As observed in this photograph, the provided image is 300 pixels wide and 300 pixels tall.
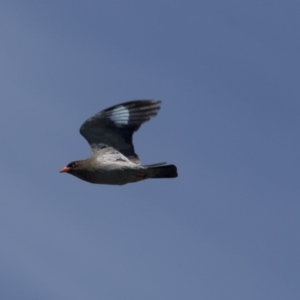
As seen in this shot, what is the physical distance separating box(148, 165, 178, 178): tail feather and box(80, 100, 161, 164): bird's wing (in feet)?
3.90

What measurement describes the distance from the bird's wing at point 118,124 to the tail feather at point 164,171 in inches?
46.8

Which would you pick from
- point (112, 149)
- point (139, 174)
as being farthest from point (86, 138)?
point (139, 174)

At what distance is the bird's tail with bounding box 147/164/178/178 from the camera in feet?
67.4

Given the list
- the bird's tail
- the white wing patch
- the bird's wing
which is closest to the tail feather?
the bird's tail

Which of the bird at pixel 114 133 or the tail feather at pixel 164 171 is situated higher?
the bird at pixel 114 133

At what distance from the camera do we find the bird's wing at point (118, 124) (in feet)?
71.2

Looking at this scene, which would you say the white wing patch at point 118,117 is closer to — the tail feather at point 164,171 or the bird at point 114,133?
the bird at point 114,133

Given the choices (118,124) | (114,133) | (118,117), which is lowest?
(114,133)

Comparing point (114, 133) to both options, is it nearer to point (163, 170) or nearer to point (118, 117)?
point (118, 117)

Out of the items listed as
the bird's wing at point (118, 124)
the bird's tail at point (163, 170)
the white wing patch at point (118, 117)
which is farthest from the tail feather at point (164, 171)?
the white wing patch at point (118, 117)

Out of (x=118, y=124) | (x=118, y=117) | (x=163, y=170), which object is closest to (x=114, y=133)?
(x=118, y=124)

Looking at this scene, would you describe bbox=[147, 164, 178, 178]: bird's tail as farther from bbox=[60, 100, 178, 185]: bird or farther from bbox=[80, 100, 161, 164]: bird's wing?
bbox=[80, 100, 161, 164]: bird's wing

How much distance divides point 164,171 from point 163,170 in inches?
1.5

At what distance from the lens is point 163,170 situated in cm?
2064
